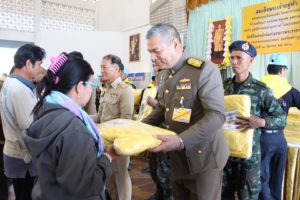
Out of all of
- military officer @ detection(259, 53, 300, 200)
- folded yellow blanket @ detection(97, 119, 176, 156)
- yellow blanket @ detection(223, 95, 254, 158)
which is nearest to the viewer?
folded yellow blanket @ detection(97, 119, 176, 156)

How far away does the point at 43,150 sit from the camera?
1.15 m

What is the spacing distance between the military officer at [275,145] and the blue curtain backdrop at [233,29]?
1.59 meters

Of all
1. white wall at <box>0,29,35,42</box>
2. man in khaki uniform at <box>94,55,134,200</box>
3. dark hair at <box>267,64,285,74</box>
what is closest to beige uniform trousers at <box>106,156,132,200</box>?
man in khaki uniform at <box>94,55,134,200</box>

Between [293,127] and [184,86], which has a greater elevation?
[184,86]

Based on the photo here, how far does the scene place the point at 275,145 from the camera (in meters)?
2.56

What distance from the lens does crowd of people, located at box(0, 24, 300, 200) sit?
Answer: 115 centimetres

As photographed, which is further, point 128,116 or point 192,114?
point 128,116

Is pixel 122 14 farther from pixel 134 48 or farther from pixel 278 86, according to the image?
pixel 278 86

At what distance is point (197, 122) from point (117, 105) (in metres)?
1.24

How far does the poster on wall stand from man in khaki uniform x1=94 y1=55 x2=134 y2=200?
292 cm

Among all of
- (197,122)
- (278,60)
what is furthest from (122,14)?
(197,122)

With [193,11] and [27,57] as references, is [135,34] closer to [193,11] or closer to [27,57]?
[193,11]

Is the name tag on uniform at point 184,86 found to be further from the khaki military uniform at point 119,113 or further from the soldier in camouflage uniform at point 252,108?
the khaki military uniform at point 119,113

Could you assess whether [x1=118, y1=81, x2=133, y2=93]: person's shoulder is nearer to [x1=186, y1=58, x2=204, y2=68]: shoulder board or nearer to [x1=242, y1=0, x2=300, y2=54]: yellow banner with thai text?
[x1=186, y1=58, x2=204, y2=68]: shoulder board
